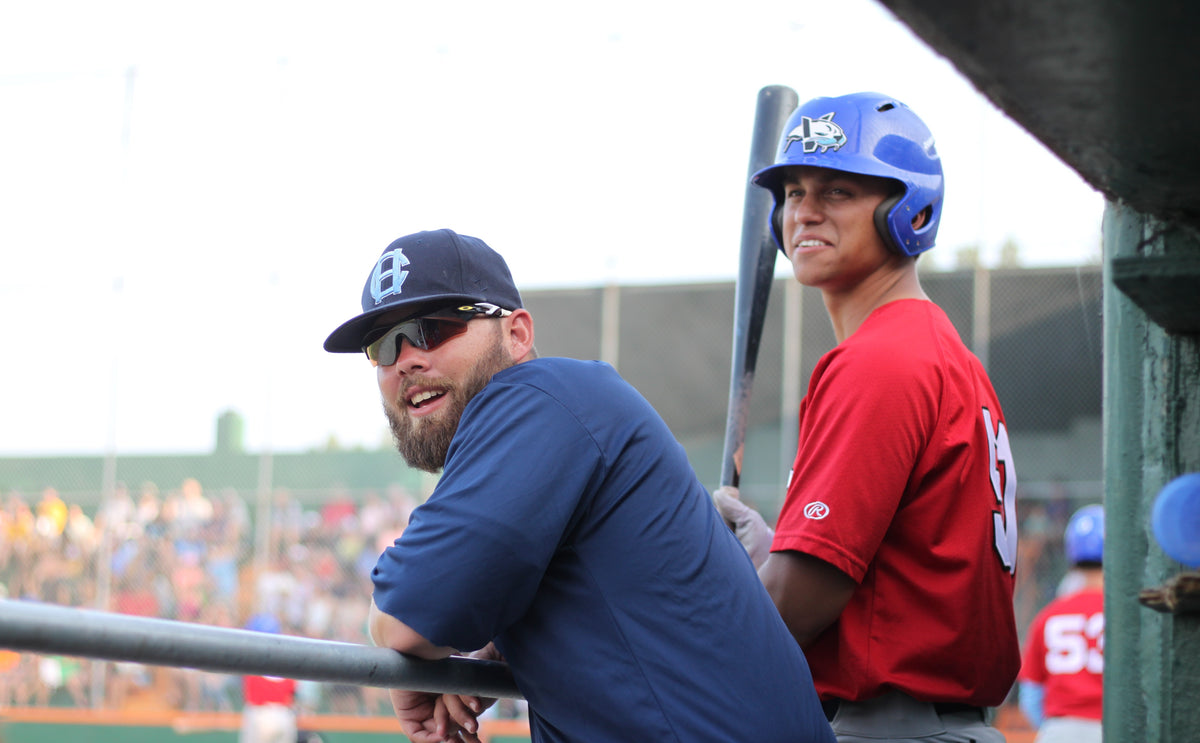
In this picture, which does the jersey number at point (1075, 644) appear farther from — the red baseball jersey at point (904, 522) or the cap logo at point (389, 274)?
the cap logo at point (389, 274)

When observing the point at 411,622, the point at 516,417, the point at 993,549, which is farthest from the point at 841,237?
the point at 411,622

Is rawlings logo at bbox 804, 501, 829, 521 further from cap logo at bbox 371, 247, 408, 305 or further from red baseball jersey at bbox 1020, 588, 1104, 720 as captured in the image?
red baseball jersey at bbox 1020, 588, 1104, 720

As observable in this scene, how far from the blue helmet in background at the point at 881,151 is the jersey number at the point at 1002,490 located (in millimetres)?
472

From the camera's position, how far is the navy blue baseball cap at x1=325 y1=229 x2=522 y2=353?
7.90 ft

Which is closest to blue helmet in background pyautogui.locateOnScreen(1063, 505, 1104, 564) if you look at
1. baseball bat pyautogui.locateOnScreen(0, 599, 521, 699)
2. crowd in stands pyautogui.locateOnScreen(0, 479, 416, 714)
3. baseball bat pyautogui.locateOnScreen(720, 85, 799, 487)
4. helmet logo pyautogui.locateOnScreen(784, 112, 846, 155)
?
baseball bat pyautogui.locateOnScreen(720, 85, 799, 487)

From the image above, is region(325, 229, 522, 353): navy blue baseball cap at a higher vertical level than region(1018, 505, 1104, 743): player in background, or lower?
higher

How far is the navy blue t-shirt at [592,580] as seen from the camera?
1.94 meters

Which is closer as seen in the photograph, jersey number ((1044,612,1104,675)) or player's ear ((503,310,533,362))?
player's ear ((503,310,533,362))

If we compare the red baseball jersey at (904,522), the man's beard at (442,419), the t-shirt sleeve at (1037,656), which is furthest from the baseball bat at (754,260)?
the t-shirt sleeve at (1037,656)

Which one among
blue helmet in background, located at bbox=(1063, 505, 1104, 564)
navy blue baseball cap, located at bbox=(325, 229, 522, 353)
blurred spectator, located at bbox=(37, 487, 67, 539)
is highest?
navy blue baseball cap, located at bbox=(325, 229, 522, 353)

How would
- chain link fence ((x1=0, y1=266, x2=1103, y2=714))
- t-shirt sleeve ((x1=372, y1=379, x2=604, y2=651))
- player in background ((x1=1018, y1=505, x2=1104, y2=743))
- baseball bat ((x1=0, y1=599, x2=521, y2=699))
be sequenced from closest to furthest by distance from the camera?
1. baseball bat ((x1=0, y1=599, x2=521, y2=699))
2. t-shirt sleeve ((x1=372, y1=379, x2=604, y2=651))
3. player in background ((x1=1018, y1=505, x2=1104, y2=743))
4. chain link fence ((x1=0, y1=266, x2=1103, y2=714))

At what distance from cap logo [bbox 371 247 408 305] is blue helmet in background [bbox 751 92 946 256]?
97cm

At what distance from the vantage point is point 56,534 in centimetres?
1559

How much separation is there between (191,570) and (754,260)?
42.4 feet
